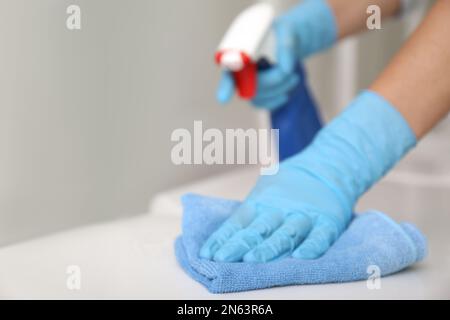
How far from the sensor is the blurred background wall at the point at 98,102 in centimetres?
90

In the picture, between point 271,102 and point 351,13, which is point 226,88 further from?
point 351,13

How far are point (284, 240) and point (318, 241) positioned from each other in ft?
0.12

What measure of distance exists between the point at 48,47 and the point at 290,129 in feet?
1.19

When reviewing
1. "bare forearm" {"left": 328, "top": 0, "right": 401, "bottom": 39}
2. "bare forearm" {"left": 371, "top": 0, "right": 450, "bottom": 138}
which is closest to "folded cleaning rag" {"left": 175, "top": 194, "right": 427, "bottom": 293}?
"bare forearm" {"left": 371, "top": 0, "right": 450, "bottom": 138}

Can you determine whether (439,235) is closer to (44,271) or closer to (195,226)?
(195,226)

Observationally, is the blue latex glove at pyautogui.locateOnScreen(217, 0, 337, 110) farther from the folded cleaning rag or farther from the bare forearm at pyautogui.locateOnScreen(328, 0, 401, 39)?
the folded cleaning rag

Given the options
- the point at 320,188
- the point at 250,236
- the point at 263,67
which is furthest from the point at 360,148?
the point at 263,67

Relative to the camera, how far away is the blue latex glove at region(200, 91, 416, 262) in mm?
664

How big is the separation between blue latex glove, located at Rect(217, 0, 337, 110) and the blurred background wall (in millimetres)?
182

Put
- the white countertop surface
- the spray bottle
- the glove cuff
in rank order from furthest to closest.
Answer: the spray bottle, the glove cuff, the white countertop surface

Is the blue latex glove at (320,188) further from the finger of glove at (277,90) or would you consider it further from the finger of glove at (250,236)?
the finger of glove at (277,90)

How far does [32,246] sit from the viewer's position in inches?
28.9

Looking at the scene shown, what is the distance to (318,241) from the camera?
67 cm

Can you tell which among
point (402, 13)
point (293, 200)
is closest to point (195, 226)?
point (293, 200)
